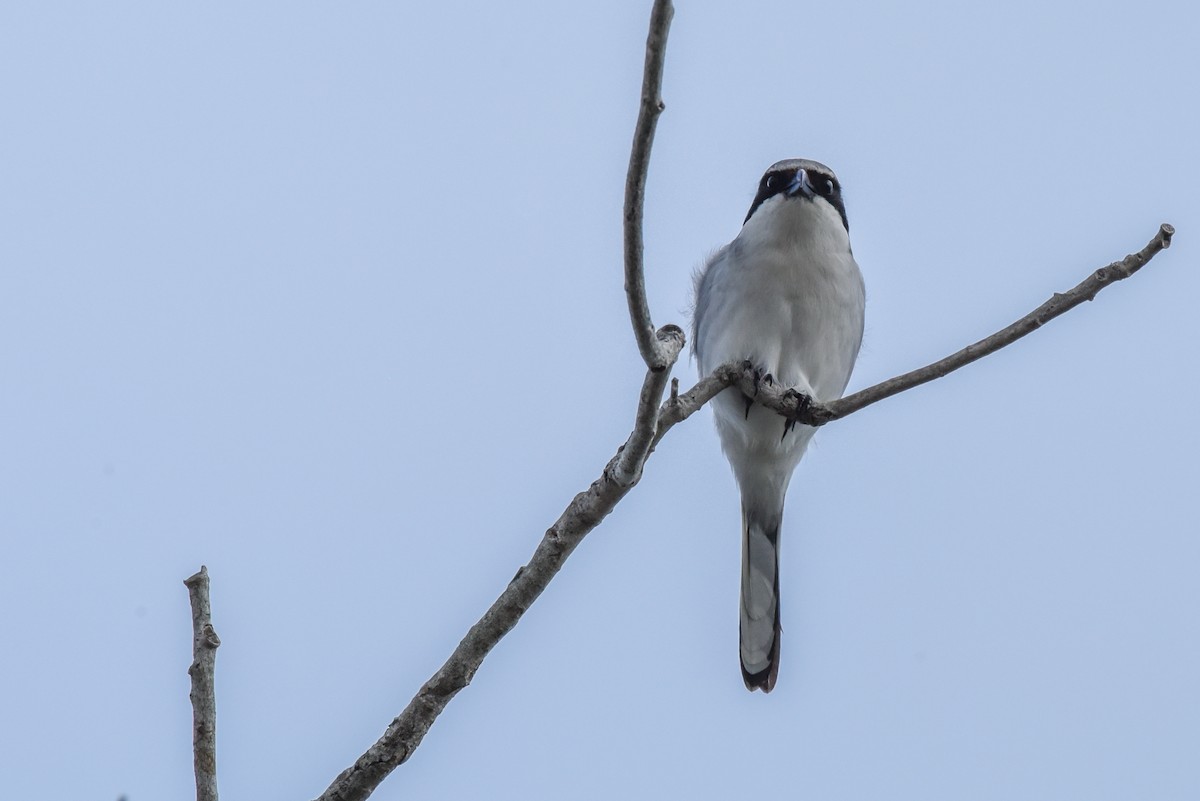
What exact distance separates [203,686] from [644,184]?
4.25ft

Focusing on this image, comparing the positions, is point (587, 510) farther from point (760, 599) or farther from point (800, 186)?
point (800, 186)

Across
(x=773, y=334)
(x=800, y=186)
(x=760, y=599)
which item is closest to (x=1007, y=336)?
(x=773, y=334)

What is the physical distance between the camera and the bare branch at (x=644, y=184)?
7.91ft

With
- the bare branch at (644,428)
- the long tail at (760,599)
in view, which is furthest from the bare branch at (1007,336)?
the long tail at (760,599)

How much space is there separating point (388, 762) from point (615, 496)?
776mm

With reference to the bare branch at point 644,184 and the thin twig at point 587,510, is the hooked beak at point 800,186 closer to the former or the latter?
the thin twig at point 587,510

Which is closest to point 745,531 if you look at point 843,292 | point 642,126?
point 843,292

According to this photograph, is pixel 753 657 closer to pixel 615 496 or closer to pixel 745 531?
pixel 745 531

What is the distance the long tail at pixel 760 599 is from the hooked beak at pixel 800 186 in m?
1.35

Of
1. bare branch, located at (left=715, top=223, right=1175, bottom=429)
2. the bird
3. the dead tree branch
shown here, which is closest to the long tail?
the bird

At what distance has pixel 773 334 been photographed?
4980mm

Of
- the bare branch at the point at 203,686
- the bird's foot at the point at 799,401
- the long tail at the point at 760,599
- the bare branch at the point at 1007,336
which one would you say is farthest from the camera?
the long tail at the point at 760,599

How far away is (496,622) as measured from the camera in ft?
9.24

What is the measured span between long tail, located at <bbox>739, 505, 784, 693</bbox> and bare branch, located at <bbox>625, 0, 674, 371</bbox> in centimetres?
256
